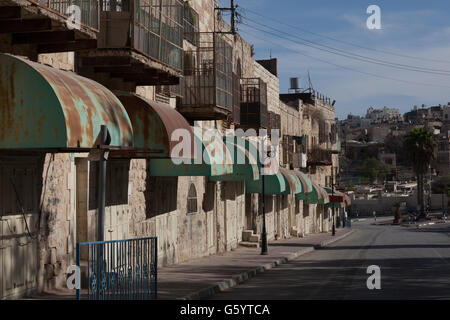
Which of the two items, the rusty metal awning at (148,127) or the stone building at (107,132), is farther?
the rusty metal awning at (148,127)

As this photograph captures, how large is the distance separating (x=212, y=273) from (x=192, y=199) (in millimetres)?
5517

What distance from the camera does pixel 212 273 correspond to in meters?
18.2

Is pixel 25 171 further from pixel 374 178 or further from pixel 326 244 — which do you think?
pixel 374 178

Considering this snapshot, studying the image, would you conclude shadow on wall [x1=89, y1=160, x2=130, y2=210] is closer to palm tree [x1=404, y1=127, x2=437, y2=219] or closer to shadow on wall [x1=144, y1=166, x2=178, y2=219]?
shadow on wall [x1=144, y1=166, x2=178, y2=219]

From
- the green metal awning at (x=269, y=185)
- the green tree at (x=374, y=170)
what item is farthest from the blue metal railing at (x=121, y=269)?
the green tree at (x=374, y=170)

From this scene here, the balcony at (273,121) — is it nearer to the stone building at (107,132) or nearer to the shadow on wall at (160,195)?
the stone building at (107,132)

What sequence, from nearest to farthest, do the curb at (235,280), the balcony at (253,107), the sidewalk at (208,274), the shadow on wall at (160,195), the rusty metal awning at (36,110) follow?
the rusty metal awning at (36,110), the sidewalk at (208,274), the curb at (235,280), the shadow on wall at (160,195), the balcony at (253,107)

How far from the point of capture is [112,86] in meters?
16.6

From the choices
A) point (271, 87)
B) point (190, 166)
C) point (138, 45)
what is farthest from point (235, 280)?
point (271, 87)

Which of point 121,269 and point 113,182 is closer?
point 121,269

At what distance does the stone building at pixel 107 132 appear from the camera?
10703mm

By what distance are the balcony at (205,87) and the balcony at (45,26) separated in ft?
29.0

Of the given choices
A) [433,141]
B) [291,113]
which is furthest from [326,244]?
[433,141]

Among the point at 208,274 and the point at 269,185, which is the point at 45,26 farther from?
the point at 269,185
